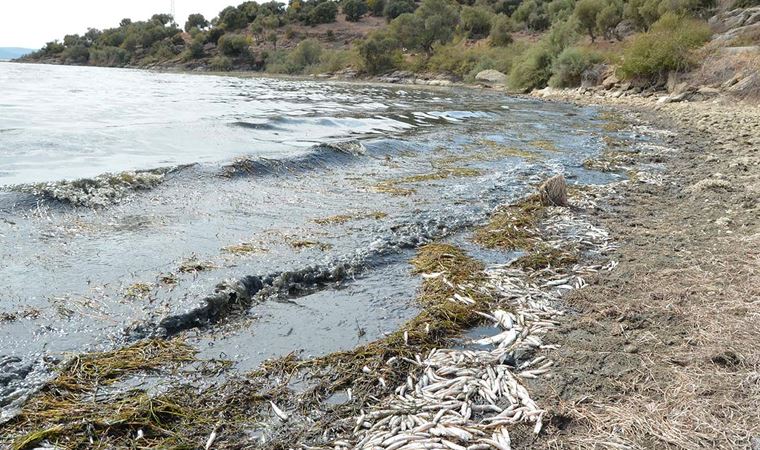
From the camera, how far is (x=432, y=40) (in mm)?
79562

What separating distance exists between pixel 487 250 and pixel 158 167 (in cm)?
772

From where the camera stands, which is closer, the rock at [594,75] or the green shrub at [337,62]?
the rock at [594,75]

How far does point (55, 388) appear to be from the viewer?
13.1 ft

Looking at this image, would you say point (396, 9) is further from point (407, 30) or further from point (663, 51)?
point (663, 51)

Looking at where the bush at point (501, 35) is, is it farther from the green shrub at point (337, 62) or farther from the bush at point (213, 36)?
the bush at point (213, 36)

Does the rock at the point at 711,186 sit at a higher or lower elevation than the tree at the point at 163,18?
lower

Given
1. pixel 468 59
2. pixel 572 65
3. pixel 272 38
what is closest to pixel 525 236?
pixel 572 65

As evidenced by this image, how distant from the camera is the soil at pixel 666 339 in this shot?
344 centimetres

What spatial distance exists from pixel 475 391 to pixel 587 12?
56.8 metres

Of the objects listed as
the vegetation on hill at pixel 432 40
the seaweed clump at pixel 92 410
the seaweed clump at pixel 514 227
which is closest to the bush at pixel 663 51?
the vegetation on hill at pixel 432 40

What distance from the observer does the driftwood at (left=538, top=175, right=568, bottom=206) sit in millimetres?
9344

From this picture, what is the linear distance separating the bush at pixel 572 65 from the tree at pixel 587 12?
1096 centimetres

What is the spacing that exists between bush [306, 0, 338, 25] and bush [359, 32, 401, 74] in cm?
4656

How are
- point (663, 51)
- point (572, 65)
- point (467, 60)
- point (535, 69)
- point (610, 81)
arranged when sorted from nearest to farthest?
point (663, 51) < point (610, 81) < point (572, 65) < point (535, 69) < point (467, 60)
